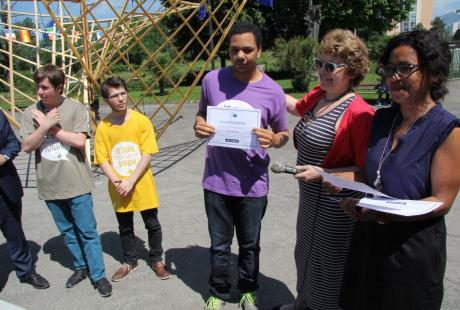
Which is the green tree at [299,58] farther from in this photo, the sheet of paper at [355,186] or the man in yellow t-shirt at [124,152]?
the sheet of paper at [355,186]

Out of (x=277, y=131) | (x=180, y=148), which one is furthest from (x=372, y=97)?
(x=277, y=131)

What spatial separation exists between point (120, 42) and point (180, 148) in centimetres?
220

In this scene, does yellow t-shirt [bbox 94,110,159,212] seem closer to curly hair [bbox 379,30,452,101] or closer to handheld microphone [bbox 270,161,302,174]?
handheld microphone [bbox 270,161,302,174]

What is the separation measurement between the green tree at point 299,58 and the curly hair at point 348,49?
1306 cm

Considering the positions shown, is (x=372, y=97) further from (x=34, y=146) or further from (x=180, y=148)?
(x=34, y=146)

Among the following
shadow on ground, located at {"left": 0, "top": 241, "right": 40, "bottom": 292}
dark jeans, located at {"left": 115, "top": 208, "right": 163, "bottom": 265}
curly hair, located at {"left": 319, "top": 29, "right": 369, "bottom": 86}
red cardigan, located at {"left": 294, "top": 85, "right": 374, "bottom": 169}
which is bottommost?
shadow on ground, located at {"left": 0, "top": 241, "right": 40, "bottom": 292}

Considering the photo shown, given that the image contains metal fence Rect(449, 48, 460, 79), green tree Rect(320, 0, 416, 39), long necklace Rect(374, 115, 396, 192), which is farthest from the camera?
green tree Rect(320, 0, 416, 39)

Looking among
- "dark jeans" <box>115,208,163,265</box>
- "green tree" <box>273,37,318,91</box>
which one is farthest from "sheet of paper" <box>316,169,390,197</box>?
"green tree" <box>273,37,318,91</box>

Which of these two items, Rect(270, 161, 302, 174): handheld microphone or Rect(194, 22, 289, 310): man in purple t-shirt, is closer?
Rect(270, 161, 302, 174): handheld microphone

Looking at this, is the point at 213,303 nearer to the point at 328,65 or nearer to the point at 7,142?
the point at 328,65

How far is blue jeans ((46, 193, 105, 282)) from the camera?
286 cm

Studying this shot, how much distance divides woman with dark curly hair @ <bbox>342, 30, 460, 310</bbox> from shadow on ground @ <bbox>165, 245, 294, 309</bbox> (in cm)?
124

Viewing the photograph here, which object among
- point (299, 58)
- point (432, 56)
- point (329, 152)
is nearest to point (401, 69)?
point (432, 56)

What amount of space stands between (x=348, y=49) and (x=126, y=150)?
1.71 metres
